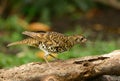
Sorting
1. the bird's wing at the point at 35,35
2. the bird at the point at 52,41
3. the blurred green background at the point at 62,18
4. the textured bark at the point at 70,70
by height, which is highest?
the blurred green background at the point at 62,18

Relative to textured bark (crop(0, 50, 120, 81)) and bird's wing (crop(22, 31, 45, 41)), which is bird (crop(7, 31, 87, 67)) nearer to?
bird's wing (crop(22, 31, 45, 41))

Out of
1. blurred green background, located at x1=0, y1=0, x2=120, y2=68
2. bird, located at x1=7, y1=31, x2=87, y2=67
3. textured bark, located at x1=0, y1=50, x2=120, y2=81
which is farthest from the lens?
blurred green background, located at x1=0, y1=0, x2=120, y2=68

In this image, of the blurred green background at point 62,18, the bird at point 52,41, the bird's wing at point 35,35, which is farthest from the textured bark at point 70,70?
the blurred green background at point 62,18

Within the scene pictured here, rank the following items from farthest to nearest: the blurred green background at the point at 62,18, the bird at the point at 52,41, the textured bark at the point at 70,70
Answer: the blurred green background at the point at 62,18, the bird at the point at 52,41, the textured bark at the point at 70,70

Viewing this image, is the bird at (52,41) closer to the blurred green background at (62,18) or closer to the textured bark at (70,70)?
the textured bark at (70,70)

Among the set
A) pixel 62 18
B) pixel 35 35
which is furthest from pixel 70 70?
pixel 62 18

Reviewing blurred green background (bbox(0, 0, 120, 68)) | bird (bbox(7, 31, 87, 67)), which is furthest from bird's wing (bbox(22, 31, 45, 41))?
blurred green background (bbox(0, 0, 120, 68))

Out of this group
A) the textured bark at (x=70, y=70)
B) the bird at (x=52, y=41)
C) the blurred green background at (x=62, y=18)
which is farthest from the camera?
the blurred green background at (x=62, y=18)

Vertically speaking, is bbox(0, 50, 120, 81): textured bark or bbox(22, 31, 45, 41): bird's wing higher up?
bbox(22, 31, 45, 41): bird's wing

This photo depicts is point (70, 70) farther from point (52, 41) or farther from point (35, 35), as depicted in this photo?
point (35, 35)

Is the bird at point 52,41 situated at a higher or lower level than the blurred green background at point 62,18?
lower
